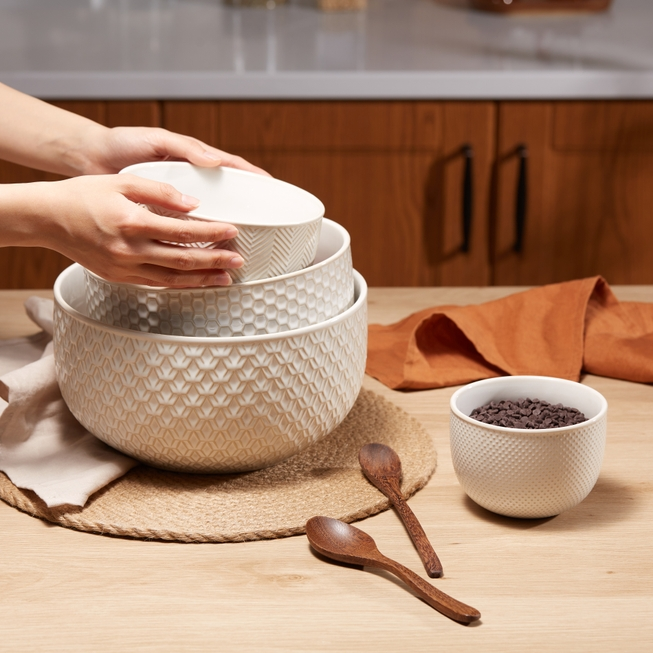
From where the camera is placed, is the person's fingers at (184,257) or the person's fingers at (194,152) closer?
the person's fingers at (184,257)

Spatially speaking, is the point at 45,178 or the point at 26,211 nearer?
the point at 26,211

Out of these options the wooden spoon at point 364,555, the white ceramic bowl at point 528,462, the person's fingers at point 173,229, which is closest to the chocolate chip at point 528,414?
the white ceramic bowl at point 528,462

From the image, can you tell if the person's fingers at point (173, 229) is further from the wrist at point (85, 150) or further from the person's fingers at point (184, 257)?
the wrist at point (85, 150)

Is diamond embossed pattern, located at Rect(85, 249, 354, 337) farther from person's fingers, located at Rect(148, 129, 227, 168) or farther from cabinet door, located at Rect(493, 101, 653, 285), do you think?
cabinet door, located at Rect(493, 101, 653, 285)

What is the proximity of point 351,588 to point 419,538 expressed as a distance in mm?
67

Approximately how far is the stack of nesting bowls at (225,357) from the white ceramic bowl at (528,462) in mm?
109

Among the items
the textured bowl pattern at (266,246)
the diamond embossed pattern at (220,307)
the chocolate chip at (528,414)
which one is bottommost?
the chocolate chip at (528,414)

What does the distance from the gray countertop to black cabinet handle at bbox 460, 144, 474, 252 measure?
0.36ft

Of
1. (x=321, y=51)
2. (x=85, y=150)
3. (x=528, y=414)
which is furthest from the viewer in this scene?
(x=321, y=51)

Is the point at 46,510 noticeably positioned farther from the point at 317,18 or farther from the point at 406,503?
the point at 317,18

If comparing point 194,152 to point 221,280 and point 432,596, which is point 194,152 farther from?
point 432,596

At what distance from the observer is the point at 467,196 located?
1735 mm

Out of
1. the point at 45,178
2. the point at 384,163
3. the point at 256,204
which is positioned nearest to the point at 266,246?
the point at 256,204

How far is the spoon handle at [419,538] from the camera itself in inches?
23.1
